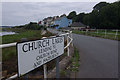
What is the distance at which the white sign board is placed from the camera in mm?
1542

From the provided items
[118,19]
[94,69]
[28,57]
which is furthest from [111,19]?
[28,57]

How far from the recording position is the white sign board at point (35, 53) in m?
1.54

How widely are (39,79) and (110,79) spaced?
77.6 inches

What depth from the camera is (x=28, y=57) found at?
5.48 ft

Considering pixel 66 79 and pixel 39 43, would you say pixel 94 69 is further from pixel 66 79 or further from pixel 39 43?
pixel 39 43

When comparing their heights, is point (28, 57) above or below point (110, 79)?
above

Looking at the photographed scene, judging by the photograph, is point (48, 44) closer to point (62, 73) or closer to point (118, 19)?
point (62, 73)

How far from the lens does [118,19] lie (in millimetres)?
34625

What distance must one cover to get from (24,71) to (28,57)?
0.20 meters

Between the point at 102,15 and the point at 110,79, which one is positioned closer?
the point at 110,79

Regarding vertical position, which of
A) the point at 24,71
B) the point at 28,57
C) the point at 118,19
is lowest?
the point at 24,71

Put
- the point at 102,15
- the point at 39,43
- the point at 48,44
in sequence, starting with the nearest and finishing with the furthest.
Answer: the point at 39,43, the point at 48,44, the point at 102,15

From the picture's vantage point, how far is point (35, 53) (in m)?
1.83

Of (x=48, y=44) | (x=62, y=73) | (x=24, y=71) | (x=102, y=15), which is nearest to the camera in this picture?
(x=24, y=71)
